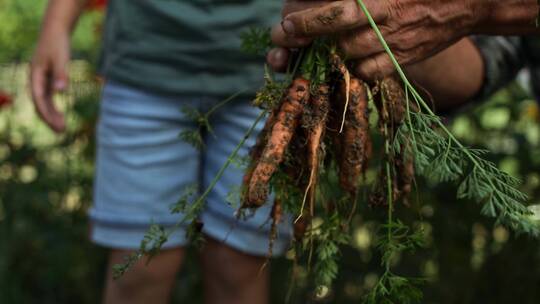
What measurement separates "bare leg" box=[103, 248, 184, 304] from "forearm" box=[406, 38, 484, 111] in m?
0.71

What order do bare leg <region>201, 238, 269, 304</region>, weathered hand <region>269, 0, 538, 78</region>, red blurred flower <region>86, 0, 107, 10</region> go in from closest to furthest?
weathered hand <region>269, 0, 538, 78</region> → bare leg <region>201, 238, 269, 304</region> → red blurred flower <region>86, 0, 107, 10</region>

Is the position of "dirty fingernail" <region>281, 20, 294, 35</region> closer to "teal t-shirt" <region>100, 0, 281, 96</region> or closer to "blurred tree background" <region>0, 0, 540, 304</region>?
"teal t-shirt" <region>100, 0, 281, 96</region>

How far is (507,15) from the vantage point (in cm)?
123

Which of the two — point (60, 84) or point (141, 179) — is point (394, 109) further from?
point (60, 84)

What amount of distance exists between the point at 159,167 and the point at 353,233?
2.56 ft

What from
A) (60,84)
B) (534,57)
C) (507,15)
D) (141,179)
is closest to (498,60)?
(534,57)

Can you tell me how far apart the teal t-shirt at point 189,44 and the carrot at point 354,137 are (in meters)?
0.49

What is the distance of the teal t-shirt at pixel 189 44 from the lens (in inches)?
65.8

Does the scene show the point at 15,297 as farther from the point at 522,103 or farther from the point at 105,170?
the point at 522,103

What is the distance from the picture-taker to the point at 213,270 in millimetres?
1808

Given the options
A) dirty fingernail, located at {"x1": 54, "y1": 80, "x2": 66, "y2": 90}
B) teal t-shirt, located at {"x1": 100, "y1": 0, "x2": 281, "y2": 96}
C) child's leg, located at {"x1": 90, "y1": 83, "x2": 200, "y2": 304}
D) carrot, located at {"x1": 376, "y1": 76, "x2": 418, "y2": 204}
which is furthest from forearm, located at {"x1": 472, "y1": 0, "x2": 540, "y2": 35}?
dirty fingernail, located at {"x1": 54, "y1": 80, "x2": 66, "y2": 90}

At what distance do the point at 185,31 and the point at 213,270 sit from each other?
1.86 ft

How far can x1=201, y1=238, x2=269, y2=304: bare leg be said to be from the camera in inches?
69.9

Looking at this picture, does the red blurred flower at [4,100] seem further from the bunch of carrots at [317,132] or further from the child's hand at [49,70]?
the bunch of carrots at [317,132]
